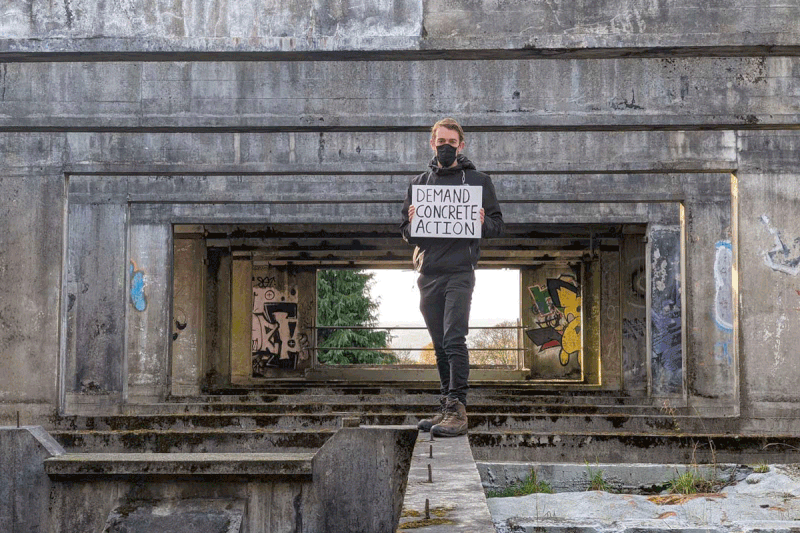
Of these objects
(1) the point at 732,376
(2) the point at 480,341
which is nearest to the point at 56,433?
(1) the point at 732,376

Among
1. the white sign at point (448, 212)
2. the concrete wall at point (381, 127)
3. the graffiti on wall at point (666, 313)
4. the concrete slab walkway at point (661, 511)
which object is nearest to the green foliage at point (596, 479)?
the concrete slab walkway at point (661, 511)

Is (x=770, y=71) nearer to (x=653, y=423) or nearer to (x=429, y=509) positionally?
(x=653, y=423)

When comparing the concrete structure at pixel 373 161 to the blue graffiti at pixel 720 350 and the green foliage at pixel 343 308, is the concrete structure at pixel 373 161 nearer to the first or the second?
the blue graffiti at pixel 720 350

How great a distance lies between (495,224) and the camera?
635cm

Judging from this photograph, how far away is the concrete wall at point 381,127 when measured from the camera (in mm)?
7598

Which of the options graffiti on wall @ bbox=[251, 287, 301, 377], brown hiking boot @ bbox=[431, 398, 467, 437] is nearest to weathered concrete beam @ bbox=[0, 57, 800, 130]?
brown hiking boot @ bbox=[431, 398, 467, 437]

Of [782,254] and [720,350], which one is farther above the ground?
[782,254]

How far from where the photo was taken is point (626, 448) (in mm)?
8086

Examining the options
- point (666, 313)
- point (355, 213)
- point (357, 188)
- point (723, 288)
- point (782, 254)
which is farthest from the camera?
point (666, 313)

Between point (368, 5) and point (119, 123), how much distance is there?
451cm

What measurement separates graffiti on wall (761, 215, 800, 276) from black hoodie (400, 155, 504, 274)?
6.62m

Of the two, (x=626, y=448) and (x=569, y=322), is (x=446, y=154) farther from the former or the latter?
(x=569, y=322)

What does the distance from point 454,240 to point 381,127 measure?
15.9 feet

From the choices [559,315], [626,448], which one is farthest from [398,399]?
[559,315]
